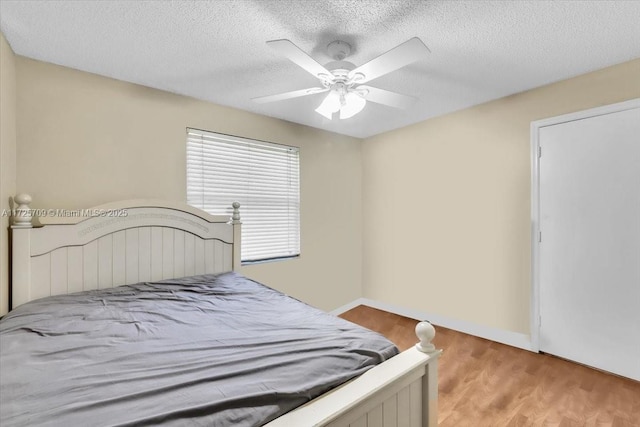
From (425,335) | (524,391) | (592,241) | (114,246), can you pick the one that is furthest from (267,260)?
(592,241)

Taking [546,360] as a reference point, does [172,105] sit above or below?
above

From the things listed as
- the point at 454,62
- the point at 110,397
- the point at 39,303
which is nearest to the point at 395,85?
the point at 454,62

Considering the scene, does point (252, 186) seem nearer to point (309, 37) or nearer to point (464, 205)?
point (309, 37)

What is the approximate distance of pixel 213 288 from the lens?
195cm

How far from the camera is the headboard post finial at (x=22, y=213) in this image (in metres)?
1.71

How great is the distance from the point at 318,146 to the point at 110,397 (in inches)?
118

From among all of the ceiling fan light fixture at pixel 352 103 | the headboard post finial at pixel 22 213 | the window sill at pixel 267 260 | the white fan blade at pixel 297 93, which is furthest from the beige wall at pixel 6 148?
the ceiling fan light fixture at pixel 352 103

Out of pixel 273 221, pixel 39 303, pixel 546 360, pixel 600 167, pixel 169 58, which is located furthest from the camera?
pixel 273 221

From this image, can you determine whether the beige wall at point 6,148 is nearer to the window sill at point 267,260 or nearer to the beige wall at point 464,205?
the window sill at point 267,260

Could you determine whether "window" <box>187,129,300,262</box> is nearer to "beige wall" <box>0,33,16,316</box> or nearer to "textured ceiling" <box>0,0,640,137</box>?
"textured ceiling" <box>0,0,640,137</box>

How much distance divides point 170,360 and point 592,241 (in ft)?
9.30

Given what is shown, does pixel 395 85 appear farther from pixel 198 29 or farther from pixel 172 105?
pixel 172 105

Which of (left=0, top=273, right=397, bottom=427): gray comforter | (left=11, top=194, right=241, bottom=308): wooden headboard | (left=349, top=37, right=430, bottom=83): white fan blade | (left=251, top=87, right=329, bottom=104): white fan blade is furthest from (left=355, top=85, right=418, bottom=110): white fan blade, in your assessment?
(left=11, top=194, right=241, bottom=308): wooden headboard

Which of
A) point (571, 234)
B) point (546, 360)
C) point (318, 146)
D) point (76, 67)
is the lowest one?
point (546, 360)
